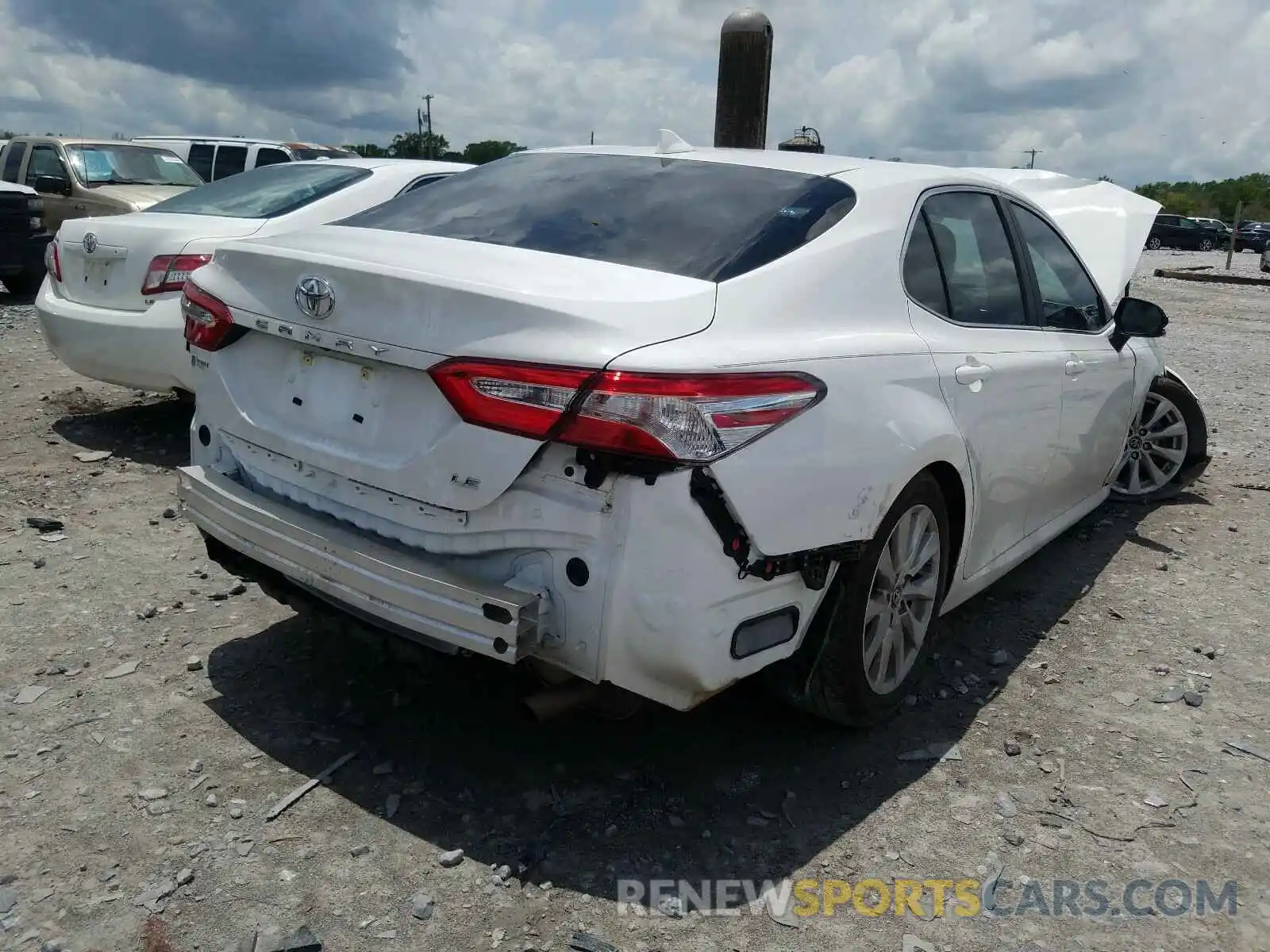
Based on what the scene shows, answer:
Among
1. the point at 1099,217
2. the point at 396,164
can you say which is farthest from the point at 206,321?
the point at 1099,217

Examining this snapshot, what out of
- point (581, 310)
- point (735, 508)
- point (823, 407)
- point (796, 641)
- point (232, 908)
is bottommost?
point (232, 908)

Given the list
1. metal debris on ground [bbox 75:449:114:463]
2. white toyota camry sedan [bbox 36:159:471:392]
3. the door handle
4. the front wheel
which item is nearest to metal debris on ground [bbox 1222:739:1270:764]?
the door handle

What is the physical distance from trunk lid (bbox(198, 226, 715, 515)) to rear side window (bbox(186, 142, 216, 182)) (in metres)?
15.8

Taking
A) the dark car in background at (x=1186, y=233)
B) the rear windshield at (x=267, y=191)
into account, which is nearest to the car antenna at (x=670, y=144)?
the rear windshield at (x=267, y=191)

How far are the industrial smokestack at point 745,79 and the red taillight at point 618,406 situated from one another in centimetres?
869

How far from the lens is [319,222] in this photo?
6121mm

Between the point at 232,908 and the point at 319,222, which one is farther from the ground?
the point at 319,222

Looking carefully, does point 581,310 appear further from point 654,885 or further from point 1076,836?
point 1076,836

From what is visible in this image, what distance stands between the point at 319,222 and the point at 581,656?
440 cm

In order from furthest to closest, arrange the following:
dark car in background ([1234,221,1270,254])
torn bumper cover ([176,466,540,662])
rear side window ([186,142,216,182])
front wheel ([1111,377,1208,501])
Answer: dark car in background ([1234,221,1270,254]), rear side window ([186,142,216,182]), front wheel ([1111,377,1208,501]), torn bumper cover ([176,466,540,662])

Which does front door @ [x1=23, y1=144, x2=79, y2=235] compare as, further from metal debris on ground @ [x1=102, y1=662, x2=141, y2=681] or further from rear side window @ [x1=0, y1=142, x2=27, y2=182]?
metal debris on ground @ [x1=102, y1=662, x2=141, y2=681]

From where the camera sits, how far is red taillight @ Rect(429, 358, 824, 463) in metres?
2.32

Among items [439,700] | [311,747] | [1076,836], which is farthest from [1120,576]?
[311,747]

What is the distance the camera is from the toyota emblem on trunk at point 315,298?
2730 millimetres
